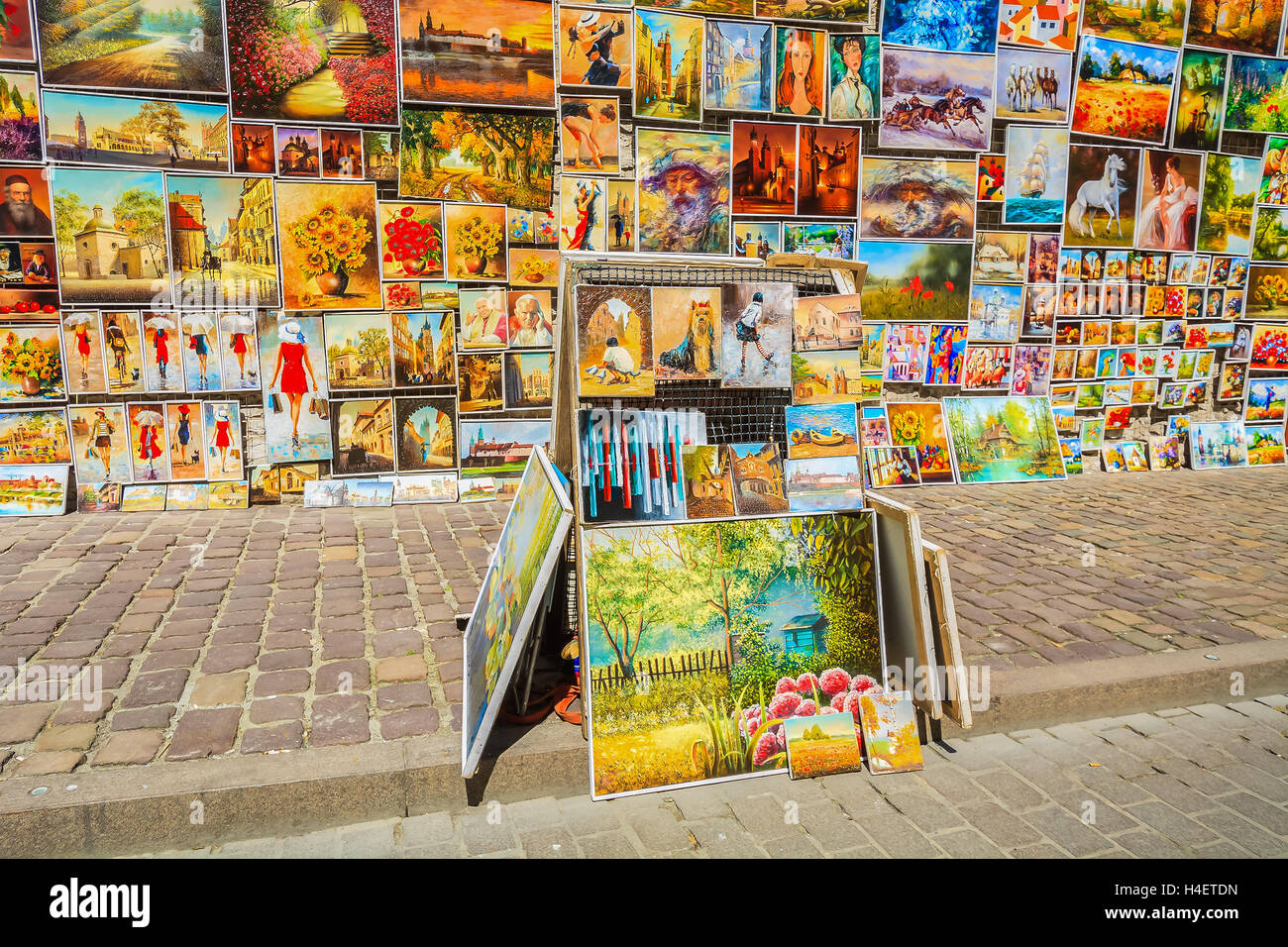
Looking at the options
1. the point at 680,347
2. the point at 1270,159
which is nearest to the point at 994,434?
the point at 1270,159

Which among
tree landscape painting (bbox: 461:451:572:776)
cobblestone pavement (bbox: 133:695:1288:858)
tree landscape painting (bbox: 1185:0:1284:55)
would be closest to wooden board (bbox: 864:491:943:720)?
cobblestone pavement (bbox: 133:695:1288:858)

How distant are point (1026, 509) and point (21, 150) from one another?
30.3 ft

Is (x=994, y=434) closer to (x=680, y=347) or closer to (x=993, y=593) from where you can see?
(x=993, y=593)

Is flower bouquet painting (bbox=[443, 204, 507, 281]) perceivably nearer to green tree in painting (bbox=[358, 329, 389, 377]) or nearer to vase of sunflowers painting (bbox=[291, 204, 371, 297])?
vase of sunflowers painting (bbox=[291, 204, 371, 297])

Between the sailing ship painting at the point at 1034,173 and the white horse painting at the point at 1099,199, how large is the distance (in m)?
0.25

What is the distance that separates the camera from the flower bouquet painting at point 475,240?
25.2 ft

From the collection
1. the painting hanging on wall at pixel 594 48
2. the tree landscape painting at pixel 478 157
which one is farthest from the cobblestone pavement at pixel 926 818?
the painting hanging on wall at pixel 594 48

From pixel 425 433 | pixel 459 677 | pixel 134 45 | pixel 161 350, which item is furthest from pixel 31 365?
pixel 459 677

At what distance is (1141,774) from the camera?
3.46m

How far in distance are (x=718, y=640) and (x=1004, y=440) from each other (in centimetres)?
695

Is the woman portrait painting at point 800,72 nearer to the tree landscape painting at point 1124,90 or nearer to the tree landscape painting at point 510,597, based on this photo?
the tree landscape painting at point 1124,90

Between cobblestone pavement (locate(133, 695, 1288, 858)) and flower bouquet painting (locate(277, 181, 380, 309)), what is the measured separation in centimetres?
559

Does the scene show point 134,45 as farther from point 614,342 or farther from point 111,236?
point 614,342
